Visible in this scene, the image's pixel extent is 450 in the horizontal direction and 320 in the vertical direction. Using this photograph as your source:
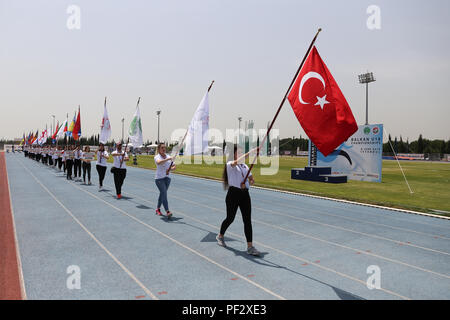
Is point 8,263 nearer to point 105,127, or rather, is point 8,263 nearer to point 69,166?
point 105,127

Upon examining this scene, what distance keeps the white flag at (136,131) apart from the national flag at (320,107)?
713 cm

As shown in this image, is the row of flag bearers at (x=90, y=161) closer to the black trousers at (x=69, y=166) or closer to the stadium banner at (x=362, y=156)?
the black trousers at (x=69, y=166)

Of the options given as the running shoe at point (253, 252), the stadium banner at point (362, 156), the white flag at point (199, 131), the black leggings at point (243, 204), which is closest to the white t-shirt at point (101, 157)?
the white flag at point (199, 131)

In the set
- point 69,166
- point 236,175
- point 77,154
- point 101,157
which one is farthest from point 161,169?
point 69,166

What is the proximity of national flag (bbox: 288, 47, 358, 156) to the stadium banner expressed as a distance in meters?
15.5

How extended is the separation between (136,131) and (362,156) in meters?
14.7

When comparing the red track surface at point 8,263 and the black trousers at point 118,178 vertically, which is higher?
the black trousers at point 118,178

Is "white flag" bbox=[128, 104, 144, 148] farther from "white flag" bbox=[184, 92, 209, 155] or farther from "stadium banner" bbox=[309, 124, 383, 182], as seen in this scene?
"stadium banner" bbox=[309, 124, 383, 182]

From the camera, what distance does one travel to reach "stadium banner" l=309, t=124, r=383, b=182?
19.3 m

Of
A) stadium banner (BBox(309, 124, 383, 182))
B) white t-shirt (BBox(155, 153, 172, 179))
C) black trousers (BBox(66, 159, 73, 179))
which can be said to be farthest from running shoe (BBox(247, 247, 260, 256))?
stadium banner (BBox(309, 124, 383, 182))

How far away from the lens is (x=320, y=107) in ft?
17.4

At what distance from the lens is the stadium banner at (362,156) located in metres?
19.3

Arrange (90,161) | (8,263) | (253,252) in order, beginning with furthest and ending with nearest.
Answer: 1. (90,161)
2. (253,252)
3. (8,263)
